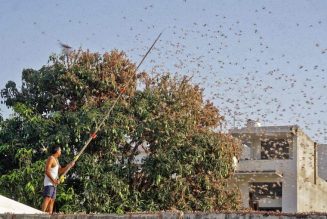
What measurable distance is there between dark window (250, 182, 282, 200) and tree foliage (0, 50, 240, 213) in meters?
6.75

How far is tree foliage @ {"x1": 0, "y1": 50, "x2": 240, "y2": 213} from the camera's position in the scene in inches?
747

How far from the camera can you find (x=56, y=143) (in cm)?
1919

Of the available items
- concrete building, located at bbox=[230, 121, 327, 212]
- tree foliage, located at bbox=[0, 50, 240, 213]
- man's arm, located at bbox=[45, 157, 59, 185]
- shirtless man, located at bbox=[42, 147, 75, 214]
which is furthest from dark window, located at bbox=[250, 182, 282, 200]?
man's arm, located at bbox=[45, 157, 59, 185]

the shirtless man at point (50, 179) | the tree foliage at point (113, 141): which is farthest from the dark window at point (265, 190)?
the shirtless man at point (50, 179)

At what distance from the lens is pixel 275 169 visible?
28.0 m

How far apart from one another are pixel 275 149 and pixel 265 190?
1.89 metres

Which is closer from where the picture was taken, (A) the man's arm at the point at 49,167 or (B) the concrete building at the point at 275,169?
(A) the man's arm at the point at 49,167

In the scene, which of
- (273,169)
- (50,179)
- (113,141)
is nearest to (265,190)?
(273,169)

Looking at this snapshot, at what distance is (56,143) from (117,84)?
3.08m

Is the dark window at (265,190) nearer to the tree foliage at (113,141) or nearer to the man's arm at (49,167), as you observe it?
the tree foliage at (113,141)

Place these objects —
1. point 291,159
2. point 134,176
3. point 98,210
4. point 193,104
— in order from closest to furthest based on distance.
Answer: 1. point 98,210
2. point 134,176
3. point 193,104
4. point 291,159

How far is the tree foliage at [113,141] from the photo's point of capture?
18984 millimetres

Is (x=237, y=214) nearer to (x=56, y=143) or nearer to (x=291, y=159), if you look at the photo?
(x=56, y=143)

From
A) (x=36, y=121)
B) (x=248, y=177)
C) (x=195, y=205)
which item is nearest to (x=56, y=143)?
(x=36, y=121)
